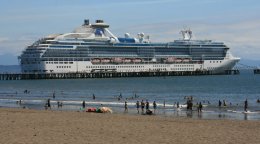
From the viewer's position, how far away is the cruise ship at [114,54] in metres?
109

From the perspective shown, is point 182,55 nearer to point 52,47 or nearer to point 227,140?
point 52,47

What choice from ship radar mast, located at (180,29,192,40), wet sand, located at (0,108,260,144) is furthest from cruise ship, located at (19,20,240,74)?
wet sand, located at (0,108,260,144)

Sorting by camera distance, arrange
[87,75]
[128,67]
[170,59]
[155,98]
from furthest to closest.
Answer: [170,59] → [128,67] → [87,75] → [155,98]

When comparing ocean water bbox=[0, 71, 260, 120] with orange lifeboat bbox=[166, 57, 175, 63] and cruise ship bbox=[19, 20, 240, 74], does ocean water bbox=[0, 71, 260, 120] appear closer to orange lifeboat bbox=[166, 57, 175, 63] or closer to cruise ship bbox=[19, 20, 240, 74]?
cruise ship bbox=[19, 20, 240, 74]

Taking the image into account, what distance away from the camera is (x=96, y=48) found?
115062mm

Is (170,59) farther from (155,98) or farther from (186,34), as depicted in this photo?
(155,98)

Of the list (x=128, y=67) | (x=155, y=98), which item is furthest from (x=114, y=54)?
(x=155, y=98)

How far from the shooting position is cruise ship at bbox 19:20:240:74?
10862 cm

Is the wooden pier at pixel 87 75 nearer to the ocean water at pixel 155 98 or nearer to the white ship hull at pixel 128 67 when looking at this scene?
the white ship hull at pixel 128 67

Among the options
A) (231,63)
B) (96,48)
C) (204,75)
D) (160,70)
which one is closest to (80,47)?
(96,48)

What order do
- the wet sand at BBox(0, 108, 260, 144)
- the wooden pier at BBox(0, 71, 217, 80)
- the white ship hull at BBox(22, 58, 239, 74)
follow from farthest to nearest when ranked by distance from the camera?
the white ship hull at BBox(22, 58, 239, 74), the wooden pier at BBox(0, 71, 217, 80), the wet sand at BBox(0, 108, 260, 144)

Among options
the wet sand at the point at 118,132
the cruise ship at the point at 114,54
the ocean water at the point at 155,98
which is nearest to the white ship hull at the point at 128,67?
the cruise ship at the point at 114,54

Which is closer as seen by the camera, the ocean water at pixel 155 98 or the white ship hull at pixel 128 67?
the ocean water at pixel 155 98

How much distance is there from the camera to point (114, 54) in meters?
116
